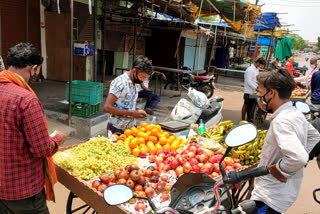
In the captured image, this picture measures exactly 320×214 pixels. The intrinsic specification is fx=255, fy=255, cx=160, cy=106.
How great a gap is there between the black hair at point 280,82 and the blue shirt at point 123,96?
1.85 metres

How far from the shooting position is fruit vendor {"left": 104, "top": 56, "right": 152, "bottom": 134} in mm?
3270

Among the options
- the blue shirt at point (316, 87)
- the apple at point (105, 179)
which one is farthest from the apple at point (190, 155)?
the blue shirt at point (316, 87)

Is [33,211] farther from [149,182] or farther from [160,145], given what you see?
[160,145]

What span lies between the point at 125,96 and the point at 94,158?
1131mm

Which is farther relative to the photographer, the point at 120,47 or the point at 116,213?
the point at 120,47

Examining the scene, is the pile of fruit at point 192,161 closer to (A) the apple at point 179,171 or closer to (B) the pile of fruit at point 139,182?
(A) the apple at point 179,171

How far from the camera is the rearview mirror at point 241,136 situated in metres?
1.46

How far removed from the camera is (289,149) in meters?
1.67

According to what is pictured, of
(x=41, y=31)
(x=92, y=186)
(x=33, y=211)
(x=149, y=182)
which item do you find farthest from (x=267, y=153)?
(x=41, y=31)

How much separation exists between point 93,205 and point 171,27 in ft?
31.5

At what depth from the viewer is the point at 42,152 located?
1.89 meters

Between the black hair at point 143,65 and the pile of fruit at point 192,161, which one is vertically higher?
the black hair at point 143,65

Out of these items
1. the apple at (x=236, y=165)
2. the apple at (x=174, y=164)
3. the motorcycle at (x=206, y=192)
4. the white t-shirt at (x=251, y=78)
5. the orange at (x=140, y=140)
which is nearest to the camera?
the motorcycle at (x=206, y=192)

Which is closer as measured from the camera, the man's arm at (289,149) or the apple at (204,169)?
the man's arm at (289,149)
